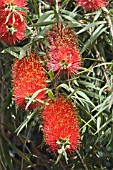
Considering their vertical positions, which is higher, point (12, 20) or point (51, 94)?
point (12, 20)

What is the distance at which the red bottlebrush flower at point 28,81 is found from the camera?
1.28m

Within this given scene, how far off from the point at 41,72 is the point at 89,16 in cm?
34

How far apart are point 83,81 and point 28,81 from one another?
235mm

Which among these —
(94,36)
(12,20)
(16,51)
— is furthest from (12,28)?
(94,36)

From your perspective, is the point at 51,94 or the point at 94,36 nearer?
the point at 51,94

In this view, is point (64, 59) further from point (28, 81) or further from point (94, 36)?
point (94, 36)

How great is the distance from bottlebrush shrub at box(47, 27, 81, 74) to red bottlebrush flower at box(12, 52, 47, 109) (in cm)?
4

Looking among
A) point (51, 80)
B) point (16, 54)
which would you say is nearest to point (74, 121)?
point (51, 80)

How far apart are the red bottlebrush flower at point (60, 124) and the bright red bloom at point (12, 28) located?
0.20 meters

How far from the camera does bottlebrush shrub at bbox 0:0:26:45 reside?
1.31 m

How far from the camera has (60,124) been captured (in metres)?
1.25

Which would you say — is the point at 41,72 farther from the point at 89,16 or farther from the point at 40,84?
the point at 89,16

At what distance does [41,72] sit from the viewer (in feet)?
4.34

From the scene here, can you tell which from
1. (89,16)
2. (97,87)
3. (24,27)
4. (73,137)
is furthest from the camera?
(89,16)
